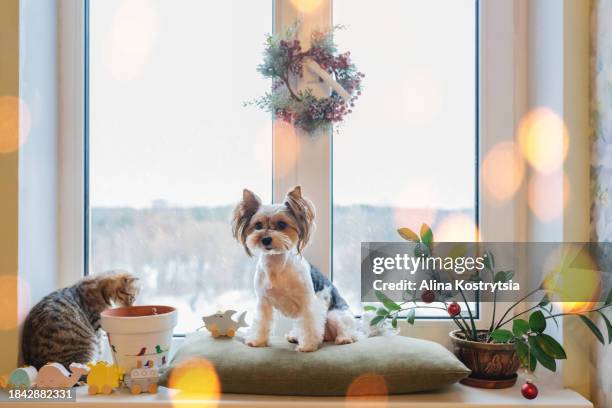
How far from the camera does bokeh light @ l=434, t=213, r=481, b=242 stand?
1859mm

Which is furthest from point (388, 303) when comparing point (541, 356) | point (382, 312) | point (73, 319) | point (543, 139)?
point (73, 319)

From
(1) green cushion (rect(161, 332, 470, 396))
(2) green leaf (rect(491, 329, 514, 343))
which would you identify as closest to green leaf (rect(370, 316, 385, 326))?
(1) green cushion (rect(161, 332, 470, 396))

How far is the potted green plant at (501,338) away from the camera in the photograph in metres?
1.45

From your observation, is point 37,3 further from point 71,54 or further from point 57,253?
point 57,253

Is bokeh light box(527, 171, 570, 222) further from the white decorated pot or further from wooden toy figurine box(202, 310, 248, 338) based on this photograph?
the white decorated pot

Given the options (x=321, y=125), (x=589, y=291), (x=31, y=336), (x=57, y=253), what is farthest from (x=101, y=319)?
(x=589, y=291)

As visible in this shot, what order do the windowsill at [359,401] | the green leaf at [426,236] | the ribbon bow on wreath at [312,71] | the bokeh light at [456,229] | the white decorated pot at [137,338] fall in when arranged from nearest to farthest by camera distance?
the windowsill at [359,401] < the white decorated pot at [137,338] < the green leaf at [426,236] < the ribbon bow on wreath at [312,71] < the bokeh light at [456,229]

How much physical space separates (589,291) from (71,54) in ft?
6.46

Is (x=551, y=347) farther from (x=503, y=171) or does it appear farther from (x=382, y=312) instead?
(x=503, y=171)

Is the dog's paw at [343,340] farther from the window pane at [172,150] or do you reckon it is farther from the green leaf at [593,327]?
the green leaf at [593,327]

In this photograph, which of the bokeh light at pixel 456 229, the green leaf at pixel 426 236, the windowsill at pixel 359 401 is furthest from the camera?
the bokeh light at pixel 456 229

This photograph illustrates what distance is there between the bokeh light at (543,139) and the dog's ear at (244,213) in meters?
0.99

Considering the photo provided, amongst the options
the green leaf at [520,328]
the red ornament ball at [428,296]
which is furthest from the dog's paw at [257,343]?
the green leaf at [520,328]

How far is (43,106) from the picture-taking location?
174 cm
